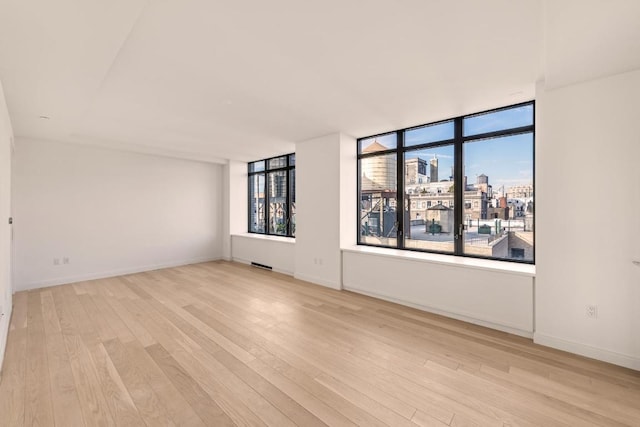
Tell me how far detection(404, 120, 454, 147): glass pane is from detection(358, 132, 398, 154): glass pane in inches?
8.6

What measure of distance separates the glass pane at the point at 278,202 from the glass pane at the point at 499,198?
386 centimetres

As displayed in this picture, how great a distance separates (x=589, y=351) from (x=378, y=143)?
11.8 ft

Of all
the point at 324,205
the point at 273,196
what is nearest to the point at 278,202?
the point at 273,196

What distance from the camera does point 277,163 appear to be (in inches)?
260

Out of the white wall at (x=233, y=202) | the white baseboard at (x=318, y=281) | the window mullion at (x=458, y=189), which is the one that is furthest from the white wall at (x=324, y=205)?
the white wall at (x=233, y=202)

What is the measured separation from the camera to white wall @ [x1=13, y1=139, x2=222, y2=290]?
181 inches

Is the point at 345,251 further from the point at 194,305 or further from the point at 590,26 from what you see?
the point at 590,26

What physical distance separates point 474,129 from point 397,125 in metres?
1.02

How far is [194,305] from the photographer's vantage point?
150 inches

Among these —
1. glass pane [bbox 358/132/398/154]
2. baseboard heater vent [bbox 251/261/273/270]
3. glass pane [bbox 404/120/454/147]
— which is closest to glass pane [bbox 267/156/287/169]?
glass pane [bbox 358/132/398/154]

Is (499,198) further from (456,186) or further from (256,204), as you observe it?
(256,204)

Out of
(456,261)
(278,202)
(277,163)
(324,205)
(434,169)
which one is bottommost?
(456,261)

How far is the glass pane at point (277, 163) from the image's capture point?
6.42m

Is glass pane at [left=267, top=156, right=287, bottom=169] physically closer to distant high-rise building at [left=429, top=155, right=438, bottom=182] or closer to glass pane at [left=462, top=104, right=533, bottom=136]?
distant high-rise building at [left=429, top=155, right=438, bottom=182]
